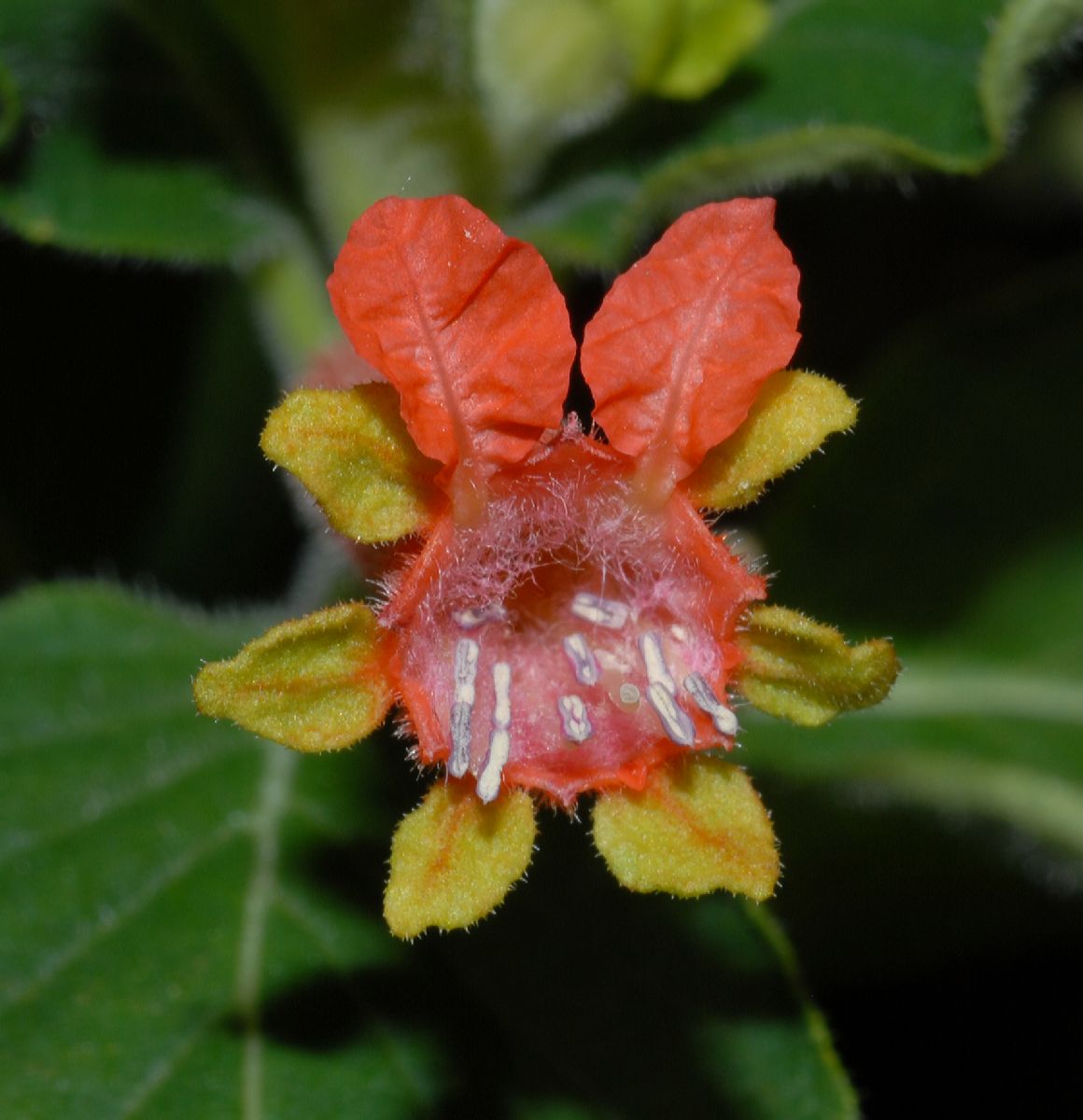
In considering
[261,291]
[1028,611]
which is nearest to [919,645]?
[1028,611]

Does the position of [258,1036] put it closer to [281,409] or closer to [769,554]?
[281,409]

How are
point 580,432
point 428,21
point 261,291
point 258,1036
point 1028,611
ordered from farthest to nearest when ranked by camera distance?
point 1028,611
point 261,291
point 428,21
point 258,1036
point 580,432

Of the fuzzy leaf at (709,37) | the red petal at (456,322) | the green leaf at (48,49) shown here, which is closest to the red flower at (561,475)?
the red petal at (456,322)

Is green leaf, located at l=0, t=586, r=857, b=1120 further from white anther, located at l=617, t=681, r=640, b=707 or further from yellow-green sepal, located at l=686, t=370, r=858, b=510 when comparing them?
yellow-green sepal, located at l=686, t=370, r=858, b=510

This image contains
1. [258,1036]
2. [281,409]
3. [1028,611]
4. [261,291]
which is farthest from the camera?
[1028,611]

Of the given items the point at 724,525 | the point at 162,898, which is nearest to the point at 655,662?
the point at 162,898

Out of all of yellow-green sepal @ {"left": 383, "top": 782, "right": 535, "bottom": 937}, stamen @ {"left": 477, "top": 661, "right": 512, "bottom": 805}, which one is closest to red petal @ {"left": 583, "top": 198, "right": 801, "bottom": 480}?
stamen @ {"left": 477, "top": 661, "right": 512, "bottom": 805}

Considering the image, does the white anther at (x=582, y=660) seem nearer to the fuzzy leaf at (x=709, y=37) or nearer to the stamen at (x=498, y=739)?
the stamen at (x=498, y=739)
